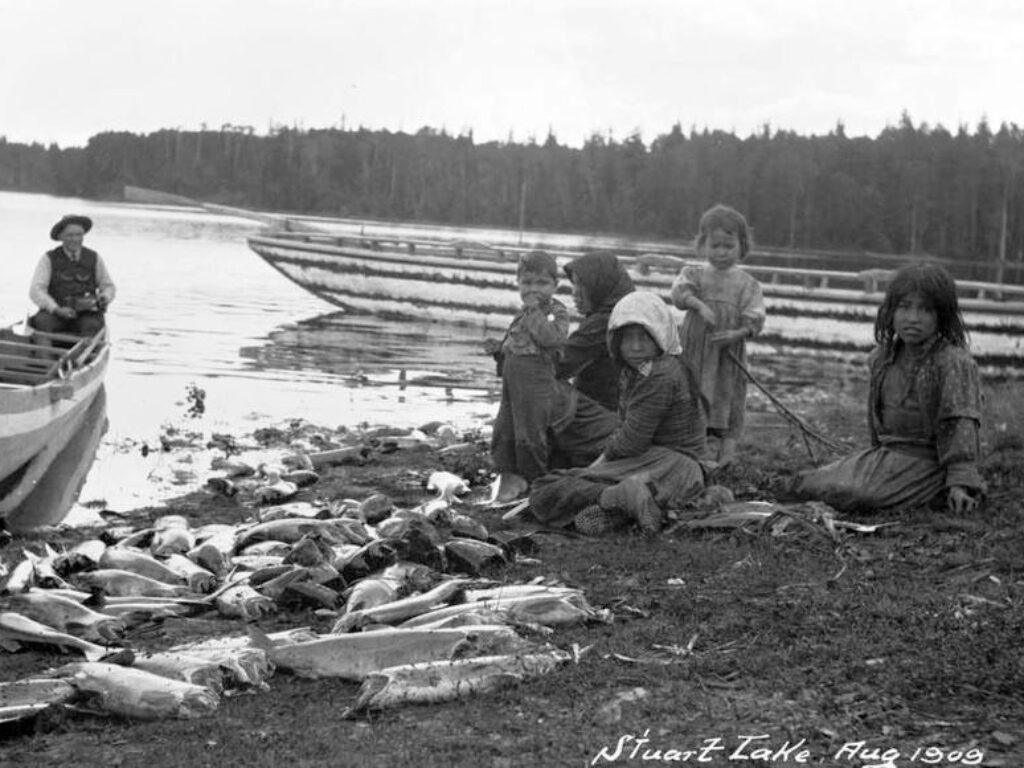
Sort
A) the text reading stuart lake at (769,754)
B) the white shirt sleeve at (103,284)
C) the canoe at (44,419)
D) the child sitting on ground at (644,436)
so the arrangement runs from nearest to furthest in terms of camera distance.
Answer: the text reading stuart lake at (769,754)
the child sitting on ground at (644,436)
the canoe at (44,419)
the white shirt sleeve at (103,284)

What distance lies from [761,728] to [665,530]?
401 cm

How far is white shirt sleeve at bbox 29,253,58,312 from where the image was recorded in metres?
18.1

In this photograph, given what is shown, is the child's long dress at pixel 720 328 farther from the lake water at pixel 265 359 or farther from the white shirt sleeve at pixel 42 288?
the white shirt sleeve at pixel 42 288

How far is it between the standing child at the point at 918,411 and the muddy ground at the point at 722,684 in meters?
0.74

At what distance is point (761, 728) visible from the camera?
5125 millimetres

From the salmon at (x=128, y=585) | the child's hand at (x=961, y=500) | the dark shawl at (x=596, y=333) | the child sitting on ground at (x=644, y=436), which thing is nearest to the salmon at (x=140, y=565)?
the salmon at (x=128, y=585)

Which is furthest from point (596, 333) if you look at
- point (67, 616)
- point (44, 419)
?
point (44, 419)

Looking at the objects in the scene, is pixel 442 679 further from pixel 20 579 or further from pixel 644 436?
pixel 644 436

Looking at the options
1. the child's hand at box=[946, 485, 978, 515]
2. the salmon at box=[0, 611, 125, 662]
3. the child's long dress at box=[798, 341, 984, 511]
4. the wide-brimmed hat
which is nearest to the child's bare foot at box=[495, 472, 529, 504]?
the child's long dress at box=[798, 341, 984, 511]

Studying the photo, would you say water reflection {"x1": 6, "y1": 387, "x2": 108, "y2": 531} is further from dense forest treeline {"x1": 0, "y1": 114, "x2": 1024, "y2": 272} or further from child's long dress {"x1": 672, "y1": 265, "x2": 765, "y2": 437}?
dense forest treeline {"x1": 0, "y1": 114, "x2": 1024, "y2": 272}

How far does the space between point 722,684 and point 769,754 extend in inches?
35.3

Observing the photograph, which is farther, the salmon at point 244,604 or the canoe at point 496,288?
the canoe at point 496,288

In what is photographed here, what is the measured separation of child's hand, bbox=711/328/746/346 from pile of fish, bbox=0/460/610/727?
104 inches

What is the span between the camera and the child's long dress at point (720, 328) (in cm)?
1121
